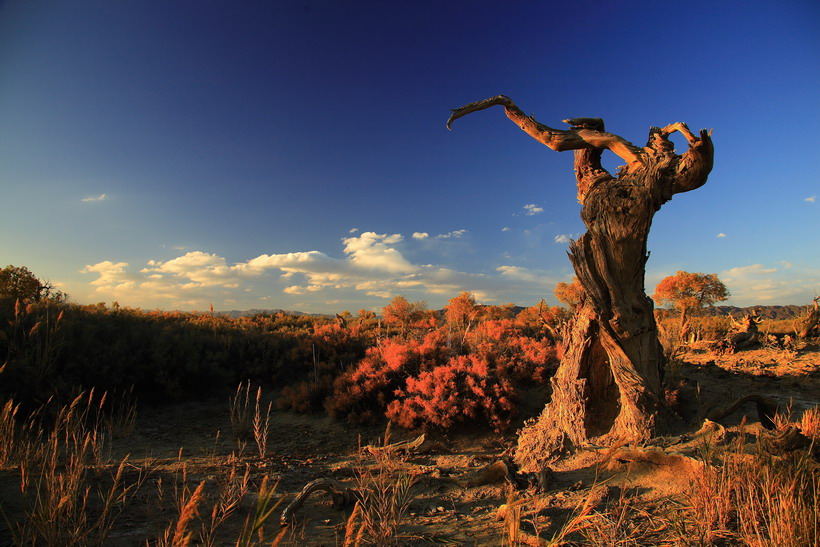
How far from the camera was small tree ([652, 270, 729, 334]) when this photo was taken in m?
29.9

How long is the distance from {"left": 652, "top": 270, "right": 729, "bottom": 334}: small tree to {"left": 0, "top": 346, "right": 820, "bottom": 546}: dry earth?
23.2 m

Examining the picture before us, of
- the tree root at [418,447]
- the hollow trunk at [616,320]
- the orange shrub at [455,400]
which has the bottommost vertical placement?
the tree root at [418,447]

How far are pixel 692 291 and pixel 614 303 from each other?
103ft

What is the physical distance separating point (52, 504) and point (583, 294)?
5790 millimetres

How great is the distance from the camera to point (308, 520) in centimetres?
360

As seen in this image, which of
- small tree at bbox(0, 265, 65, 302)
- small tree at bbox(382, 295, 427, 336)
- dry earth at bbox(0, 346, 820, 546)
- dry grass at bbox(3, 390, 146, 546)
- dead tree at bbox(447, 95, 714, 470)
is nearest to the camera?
dry grass at bbox(3, 390, 146, 546)

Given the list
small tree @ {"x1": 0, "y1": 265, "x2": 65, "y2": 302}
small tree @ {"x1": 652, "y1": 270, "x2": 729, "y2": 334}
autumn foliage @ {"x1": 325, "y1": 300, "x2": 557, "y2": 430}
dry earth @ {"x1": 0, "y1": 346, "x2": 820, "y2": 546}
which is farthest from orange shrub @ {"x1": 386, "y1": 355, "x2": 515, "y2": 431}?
small tree @ {"x1": 652, "y1": 270, "x2": 729, "y2": 334}

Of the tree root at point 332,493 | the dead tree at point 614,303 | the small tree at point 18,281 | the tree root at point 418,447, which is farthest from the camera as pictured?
the small tree at point 18,281

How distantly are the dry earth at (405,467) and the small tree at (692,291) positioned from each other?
76.1 feet

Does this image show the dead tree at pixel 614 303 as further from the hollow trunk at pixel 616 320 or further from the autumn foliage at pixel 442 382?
the autumn foliage at pixel 442 382

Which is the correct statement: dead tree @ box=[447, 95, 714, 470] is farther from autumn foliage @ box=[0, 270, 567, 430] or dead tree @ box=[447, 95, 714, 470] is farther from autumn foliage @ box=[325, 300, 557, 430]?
autumn foliage @ box=[325, 300, 557, 430]

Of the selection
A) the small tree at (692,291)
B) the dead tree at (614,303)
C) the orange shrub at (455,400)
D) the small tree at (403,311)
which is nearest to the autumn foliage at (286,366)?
the orange shrub at (455,400)

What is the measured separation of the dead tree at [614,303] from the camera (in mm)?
4926

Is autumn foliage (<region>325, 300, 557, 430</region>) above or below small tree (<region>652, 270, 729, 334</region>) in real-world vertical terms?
below
